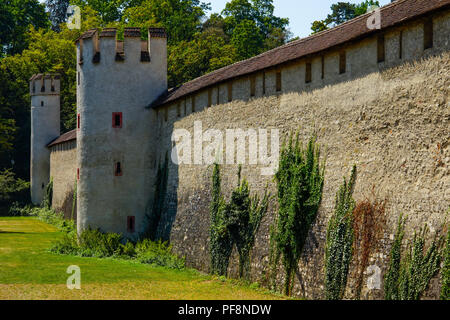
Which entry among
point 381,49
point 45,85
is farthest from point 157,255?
point 45,85

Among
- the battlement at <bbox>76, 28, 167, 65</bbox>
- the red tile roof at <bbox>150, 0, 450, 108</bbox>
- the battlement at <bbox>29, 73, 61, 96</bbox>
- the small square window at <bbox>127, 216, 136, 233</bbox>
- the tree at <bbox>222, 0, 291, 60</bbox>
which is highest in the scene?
the tree at <bbox>222, 0, 291, 60</bbox>

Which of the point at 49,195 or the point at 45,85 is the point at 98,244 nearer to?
the point at 49,195

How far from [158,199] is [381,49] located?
1409 cm

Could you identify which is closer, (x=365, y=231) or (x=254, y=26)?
(x=365, y=231)

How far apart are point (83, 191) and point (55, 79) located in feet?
87.1

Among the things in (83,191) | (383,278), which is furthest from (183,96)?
(383,278)

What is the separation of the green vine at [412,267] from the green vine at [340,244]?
156 centimetres

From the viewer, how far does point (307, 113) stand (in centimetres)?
1617

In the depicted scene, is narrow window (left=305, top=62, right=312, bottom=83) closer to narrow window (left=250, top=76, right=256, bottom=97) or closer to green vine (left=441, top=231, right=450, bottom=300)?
narrow window (left=250, top=76, right=256, bottom=97)

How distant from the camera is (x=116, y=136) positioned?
87.4 ft

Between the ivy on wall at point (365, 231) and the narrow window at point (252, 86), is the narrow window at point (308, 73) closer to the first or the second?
the narrow window at point (252, 86)

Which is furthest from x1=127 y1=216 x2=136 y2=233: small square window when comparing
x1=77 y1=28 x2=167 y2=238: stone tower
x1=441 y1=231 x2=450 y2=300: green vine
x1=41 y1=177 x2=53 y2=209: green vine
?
x1=41 y1=177 x2=53 y2=209: green vine

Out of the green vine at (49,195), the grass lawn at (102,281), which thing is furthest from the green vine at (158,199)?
the green vine at (49,195)

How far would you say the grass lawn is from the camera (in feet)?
51.2
